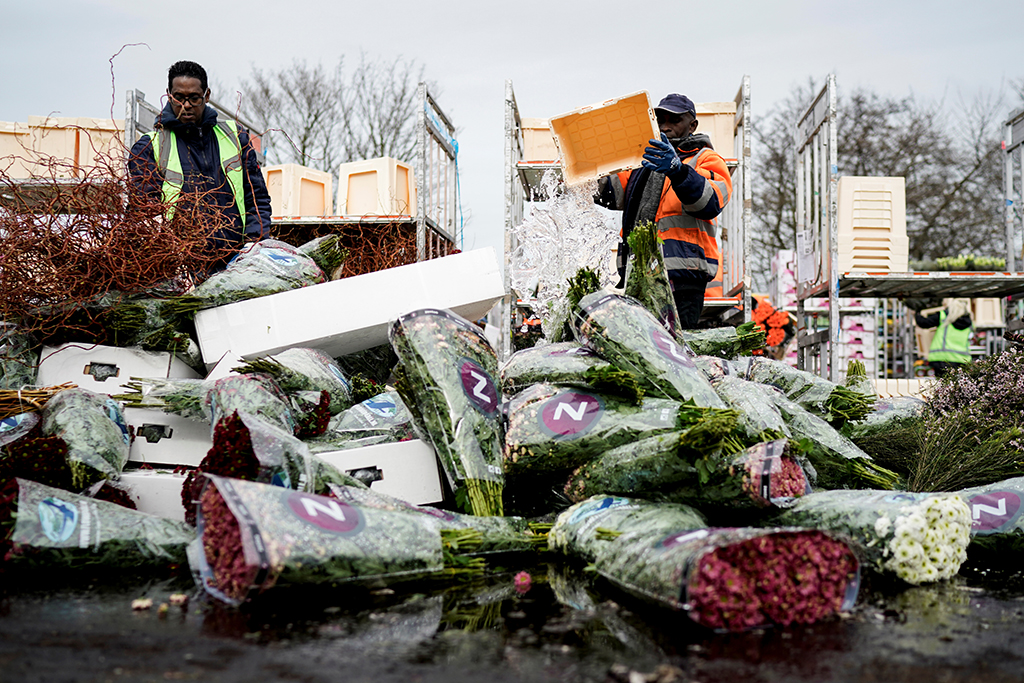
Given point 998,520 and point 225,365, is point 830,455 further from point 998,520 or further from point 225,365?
point 225,365

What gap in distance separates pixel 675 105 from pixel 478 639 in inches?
129

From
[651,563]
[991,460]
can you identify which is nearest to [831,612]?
[651,563]

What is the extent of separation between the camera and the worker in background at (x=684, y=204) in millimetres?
3920

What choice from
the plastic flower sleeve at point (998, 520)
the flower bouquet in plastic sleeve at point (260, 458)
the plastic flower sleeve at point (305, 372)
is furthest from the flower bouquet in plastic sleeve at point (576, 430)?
the plastic flower sleeve at point (998, 520)

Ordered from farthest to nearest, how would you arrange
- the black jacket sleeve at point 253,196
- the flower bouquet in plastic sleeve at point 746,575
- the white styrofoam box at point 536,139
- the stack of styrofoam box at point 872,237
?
the white styrofoam box at point 536,139
the stack of styrofoam box at point 872,237
the black jacket sleeve at point 253,196
the flower bouquet in plastic sleeve at point 746,575

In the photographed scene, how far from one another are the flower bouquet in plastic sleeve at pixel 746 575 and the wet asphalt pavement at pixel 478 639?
4cm

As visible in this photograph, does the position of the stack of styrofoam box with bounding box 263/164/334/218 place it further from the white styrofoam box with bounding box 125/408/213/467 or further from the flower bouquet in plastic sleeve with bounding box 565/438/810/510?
the flower bouquet in plastic sleeve with bounding box 565/438/810/510

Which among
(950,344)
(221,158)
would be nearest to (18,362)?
(221,158)

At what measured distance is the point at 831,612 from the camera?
1.74 metres

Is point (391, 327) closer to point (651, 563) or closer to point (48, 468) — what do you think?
point (48, 468)

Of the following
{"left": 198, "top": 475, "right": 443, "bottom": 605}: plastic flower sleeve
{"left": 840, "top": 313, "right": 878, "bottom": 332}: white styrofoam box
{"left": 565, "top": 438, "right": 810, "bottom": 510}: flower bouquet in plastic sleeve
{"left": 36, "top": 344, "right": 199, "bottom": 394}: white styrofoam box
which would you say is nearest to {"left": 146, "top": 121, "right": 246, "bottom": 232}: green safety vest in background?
{"left": 36, "top": 344, "right": 199, "bottom": 394}: white styrofoam box

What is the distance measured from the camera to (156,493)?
8.85 ft

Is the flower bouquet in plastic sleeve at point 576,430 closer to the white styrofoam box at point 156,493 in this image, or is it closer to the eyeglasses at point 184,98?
the white styrofoam box at point 156,493

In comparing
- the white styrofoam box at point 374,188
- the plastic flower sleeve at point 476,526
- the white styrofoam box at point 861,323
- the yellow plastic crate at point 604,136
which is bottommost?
the plastic flower sleeve at point 476,526
